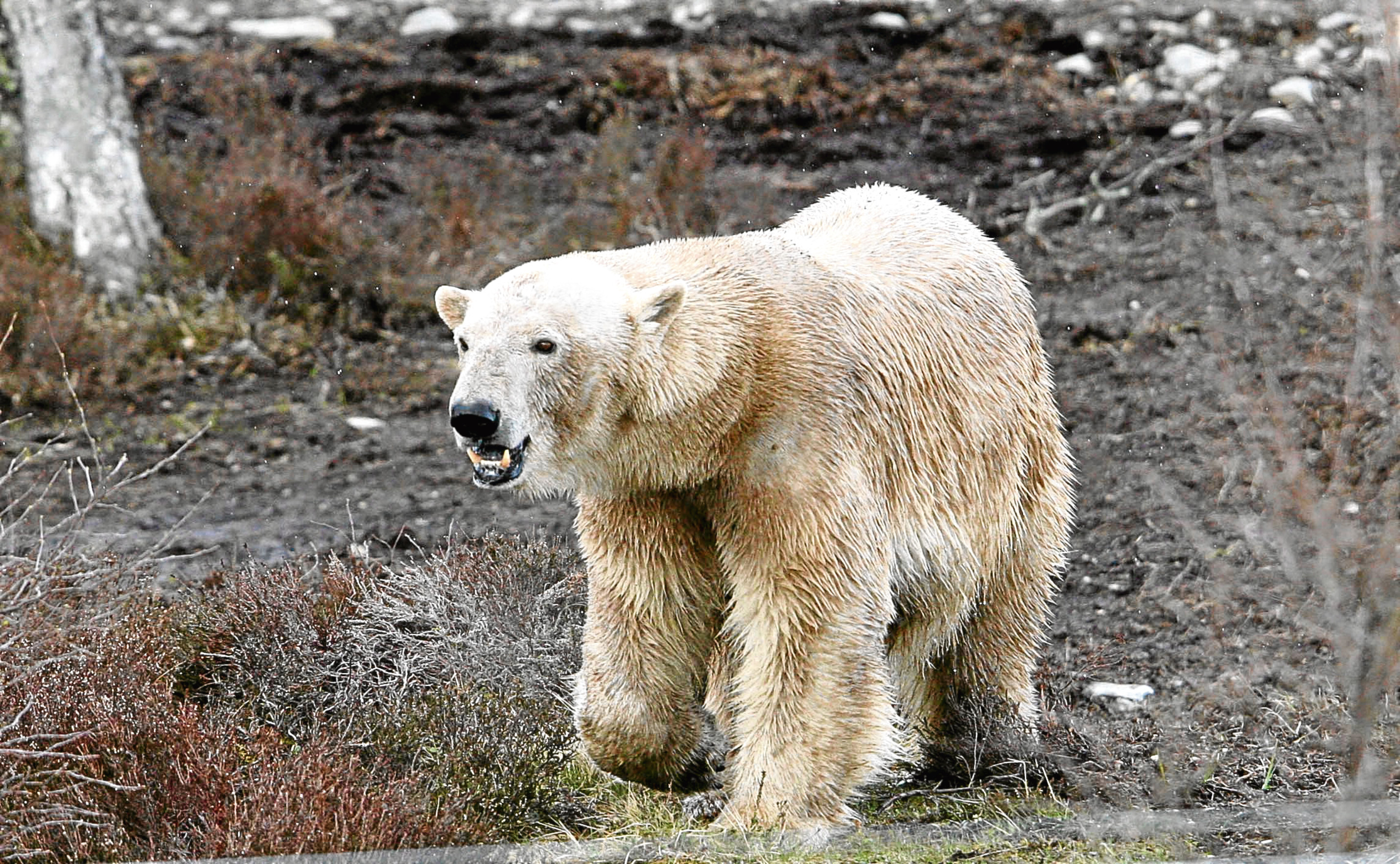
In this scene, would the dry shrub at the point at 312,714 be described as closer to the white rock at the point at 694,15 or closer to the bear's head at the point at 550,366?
the bear's head at the point at 550,366

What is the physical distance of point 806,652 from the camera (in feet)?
13.2

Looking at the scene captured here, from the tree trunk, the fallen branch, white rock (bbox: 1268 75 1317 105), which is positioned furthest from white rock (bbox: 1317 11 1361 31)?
the tree trunk

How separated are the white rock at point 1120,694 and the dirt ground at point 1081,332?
0.20 feet

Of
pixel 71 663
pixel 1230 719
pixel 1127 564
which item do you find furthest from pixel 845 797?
pixel 1127 564

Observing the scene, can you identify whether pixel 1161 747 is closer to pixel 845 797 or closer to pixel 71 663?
pixel 845 797

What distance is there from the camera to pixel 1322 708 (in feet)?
16.4

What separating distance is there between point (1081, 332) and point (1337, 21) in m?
4.27

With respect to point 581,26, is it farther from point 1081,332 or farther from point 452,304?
point 452,304

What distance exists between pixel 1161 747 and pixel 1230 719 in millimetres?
570

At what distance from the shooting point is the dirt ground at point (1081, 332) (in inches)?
199

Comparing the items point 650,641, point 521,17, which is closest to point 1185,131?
point 521,17

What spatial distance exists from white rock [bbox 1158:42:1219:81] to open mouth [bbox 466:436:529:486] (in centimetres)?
832

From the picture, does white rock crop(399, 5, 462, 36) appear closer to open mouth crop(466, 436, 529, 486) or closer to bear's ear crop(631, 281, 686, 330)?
bear's ear crop(631, 281, 686, 330)

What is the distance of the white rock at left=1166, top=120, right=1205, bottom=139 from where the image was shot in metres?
10.1
